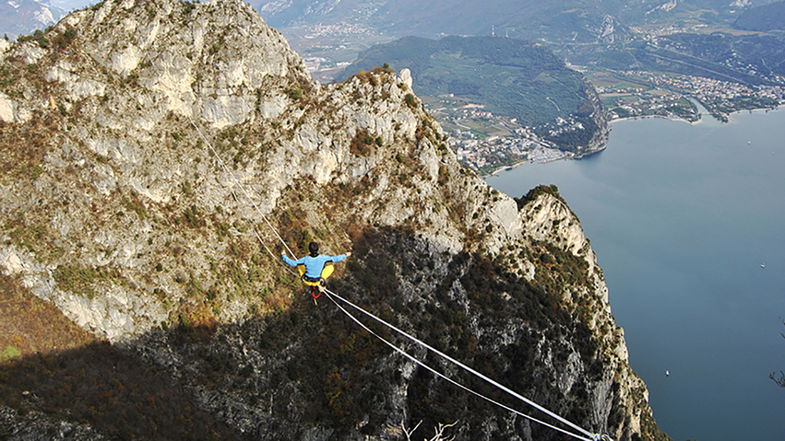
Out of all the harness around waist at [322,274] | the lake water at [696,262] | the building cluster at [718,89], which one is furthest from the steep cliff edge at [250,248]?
the building cluster at [718,89]

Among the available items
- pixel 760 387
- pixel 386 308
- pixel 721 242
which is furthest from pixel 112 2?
pixel 721 242

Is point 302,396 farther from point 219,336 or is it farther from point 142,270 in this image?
point 142,270

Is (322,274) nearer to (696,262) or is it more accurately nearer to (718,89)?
(696,262)

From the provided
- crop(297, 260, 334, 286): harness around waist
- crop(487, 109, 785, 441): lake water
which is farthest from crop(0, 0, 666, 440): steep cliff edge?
crop(487, 109, 785, 441): lake water

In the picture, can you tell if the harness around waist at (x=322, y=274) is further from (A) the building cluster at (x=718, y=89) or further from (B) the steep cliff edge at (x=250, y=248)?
(A) the building cluster at (x=718, y=89)

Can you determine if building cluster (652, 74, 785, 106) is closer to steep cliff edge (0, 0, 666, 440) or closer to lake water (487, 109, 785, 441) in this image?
lake water (487, 109, 785, 441)

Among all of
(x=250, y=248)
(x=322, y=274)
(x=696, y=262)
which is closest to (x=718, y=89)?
(x=696, y=262)
